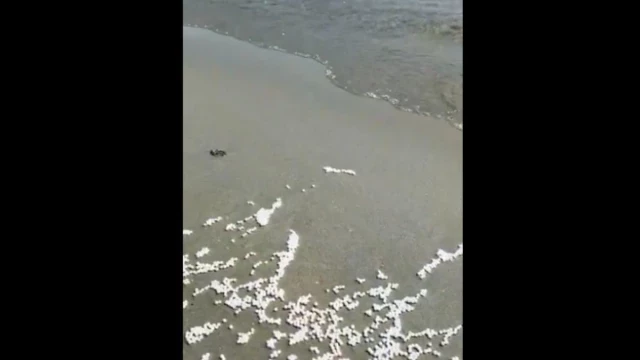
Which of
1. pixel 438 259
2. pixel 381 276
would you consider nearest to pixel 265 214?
pixel 381 276

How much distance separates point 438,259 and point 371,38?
740cm

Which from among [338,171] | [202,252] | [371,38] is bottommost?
[202,252]

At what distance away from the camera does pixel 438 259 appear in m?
6.02

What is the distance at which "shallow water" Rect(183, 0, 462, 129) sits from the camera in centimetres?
966

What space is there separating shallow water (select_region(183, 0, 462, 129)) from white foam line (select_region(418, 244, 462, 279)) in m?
3.38

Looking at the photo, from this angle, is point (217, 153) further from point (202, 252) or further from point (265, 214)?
point (202, 252)

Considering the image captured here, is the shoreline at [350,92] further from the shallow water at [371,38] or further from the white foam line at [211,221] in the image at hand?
the white foam line at [211,221]
